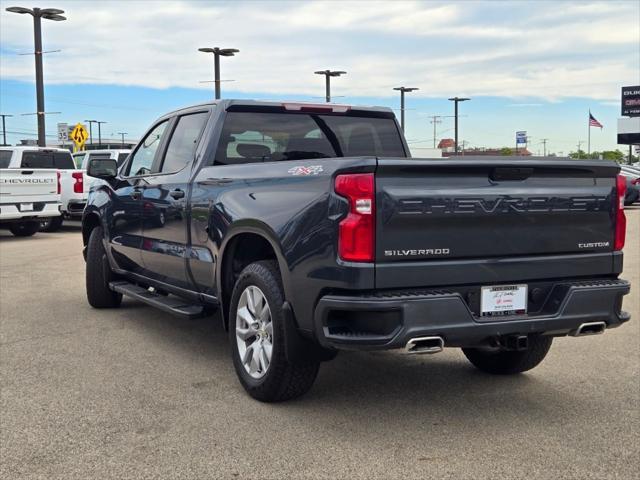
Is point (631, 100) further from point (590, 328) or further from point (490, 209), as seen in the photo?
point (490, 209)

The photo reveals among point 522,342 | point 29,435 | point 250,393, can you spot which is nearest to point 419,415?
point 522,342

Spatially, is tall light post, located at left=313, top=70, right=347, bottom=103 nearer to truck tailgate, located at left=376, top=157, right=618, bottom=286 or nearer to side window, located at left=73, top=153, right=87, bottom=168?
side window, located at left=73, top=153, right=87, bottom=168

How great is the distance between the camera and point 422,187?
12.2 ft

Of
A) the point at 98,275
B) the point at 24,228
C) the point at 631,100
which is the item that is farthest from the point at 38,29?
the point at 631,100

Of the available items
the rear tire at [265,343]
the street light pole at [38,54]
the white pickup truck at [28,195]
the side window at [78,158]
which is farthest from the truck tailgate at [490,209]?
the street light pole at [38,54]

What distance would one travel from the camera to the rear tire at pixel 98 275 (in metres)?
7.34

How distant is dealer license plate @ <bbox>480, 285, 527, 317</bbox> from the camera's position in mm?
3918

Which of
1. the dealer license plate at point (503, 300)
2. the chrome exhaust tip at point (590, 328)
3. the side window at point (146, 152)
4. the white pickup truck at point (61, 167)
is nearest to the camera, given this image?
the dealer license plate at point (503, 300)

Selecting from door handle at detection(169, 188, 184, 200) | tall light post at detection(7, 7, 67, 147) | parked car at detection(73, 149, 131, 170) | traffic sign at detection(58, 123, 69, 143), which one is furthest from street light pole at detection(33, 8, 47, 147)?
door handle at detection(169, 188, 184, 200)

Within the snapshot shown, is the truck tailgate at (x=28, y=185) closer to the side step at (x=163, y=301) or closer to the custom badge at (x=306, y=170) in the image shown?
the side step at (x=163, y=301)

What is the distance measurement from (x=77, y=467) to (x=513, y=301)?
7.97 ft

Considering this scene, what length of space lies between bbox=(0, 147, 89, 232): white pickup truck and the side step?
406 inches

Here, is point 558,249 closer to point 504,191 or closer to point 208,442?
point 504,191

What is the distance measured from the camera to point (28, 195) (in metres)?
14.9
